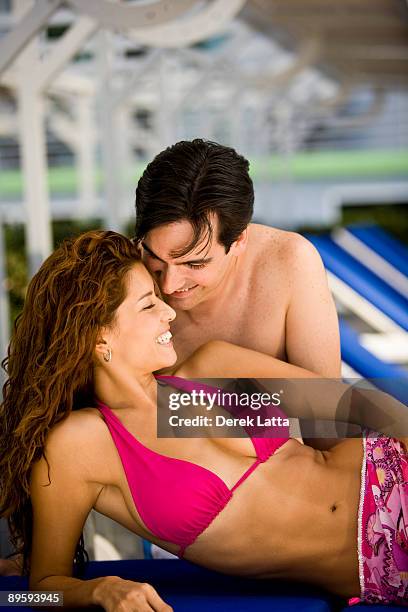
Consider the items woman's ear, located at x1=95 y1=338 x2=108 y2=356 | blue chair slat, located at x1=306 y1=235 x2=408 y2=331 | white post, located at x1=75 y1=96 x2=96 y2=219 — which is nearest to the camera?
woman's ear, located at x1=95 y1=338 x2=108 y2=356

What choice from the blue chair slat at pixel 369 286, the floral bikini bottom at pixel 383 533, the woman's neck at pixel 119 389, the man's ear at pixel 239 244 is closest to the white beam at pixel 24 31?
the man's ear at pixel 239 244

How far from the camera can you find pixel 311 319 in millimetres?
2084

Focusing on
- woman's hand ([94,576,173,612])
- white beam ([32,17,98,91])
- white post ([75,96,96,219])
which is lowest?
woman's hand ([94,576,173,612])

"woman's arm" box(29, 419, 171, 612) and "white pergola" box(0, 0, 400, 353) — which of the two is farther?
"white pergola" box(0, 0, 400, 353)

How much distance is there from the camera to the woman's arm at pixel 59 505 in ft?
5.40

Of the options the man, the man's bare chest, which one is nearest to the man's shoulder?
the man

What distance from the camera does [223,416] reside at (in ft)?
5.81

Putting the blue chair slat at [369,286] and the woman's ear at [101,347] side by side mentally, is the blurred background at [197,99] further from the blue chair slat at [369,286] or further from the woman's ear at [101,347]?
the woman's ear at [101,347]

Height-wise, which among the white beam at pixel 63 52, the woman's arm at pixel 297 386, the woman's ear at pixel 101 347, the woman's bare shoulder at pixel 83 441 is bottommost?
the woman's bare shoulder at pixel 83 441

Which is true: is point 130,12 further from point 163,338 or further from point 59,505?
point 59,505

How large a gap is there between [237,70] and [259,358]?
5.79 m

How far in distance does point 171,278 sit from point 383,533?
2.09 ft

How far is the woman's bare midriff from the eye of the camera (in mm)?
1711

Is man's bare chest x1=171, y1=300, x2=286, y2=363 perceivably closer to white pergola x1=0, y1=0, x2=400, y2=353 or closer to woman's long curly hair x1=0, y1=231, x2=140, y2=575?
woman's long curly hair x1=0, y1=231, x2=140, y2=575
